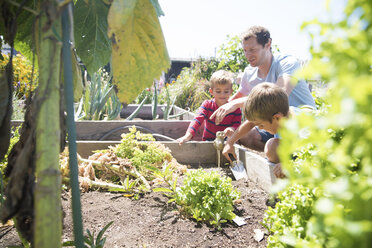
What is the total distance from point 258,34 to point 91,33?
2403 millimetres

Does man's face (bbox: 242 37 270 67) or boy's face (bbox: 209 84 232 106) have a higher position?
man's face (bbox: 242 37 270 67)

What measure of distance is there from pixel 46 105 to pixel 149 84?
1.06 ft

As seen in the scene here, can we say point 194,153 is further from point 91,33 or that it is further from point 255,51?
point 91,33

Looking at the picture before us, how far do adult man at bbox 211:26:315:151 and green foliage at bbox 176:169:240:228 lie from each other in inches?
37.8

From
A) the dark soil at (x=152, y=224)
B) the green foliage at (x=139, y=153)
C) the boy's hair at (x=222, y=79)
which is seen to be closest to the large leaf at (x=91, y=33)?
the dark soil at (x=152, y=224)

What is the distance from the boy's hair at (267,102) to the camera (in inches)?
75.3

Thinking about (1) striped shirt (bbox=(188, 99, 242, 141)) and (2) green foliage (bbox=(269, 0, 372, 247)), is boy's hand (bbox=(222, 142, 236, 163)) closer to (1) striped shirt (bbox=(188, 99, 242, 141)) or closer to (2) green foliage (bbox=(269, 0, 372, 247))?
(1) striped shirt (bbox=(188, 99, 242, 141))

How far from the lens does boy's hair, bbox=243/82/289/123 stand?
1913 mm

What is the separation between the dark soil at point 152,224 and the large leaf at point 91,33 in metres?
0.88

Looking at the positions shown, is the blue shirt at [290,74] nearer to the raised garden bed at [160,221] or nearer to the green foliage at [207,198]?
the raised garden bed at [160,221]

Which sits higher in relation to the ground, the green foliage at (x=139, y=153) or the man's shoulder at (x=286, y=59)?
the man's shoulder at (x=286, y=59)

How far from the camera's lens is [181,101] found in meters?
7.59

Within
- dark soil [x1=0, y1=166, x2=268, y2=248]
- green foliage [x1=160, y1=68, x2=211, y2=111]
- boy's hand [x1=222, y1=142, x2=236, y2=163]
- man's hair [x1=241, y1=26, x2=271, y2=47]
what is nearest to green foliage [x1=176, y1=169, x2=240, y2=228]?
dark soil [x1=0, y1=166, x2=268, y2=248]

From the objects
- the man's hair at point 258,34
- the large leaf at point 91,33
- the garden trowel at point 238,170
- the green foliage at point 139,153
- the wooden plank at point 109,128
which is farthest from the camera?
the wooden plank at point 109,128
